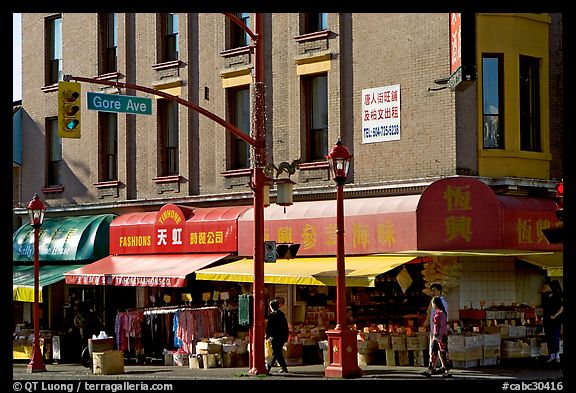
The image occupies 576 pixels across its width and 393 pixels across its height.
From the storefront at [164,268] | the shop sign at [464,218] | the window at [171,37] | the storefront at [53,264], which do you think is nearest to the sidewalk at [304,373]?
the storefront at [164,268]

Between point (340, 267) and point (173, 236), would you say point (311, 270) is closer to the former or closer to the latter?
point (340, 267)

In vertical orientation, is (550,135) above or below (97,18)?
below

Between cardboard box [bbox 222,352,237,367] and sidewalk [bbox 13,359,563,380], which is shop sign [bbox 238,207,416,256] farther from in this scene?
cardboard box [bbox 222,352,237,367]

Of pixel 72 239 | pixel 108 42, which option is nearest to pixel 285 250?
pixel 72 239

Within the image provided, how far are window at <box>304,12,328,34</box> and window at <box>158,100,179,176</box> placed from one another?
5.58 m

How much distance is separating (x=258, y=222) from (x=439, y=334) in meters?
4.38

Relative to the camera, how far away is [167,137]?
33.0 meters

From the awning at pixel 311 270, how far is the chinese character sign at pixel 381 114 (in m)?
3.06

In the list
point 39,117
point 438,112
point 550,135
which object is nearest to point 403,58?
point 438,112

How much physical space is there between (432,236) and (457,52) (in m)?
4.16

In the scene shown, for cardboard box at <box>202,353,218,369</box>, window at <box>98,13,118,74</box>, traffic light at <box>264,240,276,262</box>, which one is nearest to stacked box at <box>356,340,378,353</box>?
traffic light at <box>264,240,276,262</box>

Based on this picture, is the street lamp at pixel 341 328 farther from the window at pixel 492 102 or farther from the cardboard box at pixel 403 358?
the window at pixel 492 102

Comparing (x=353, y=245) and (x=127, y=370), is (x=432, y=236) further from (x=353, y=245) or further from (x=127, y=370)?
(x=127, y=370)

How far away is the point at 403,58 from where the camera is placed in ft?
87.1
